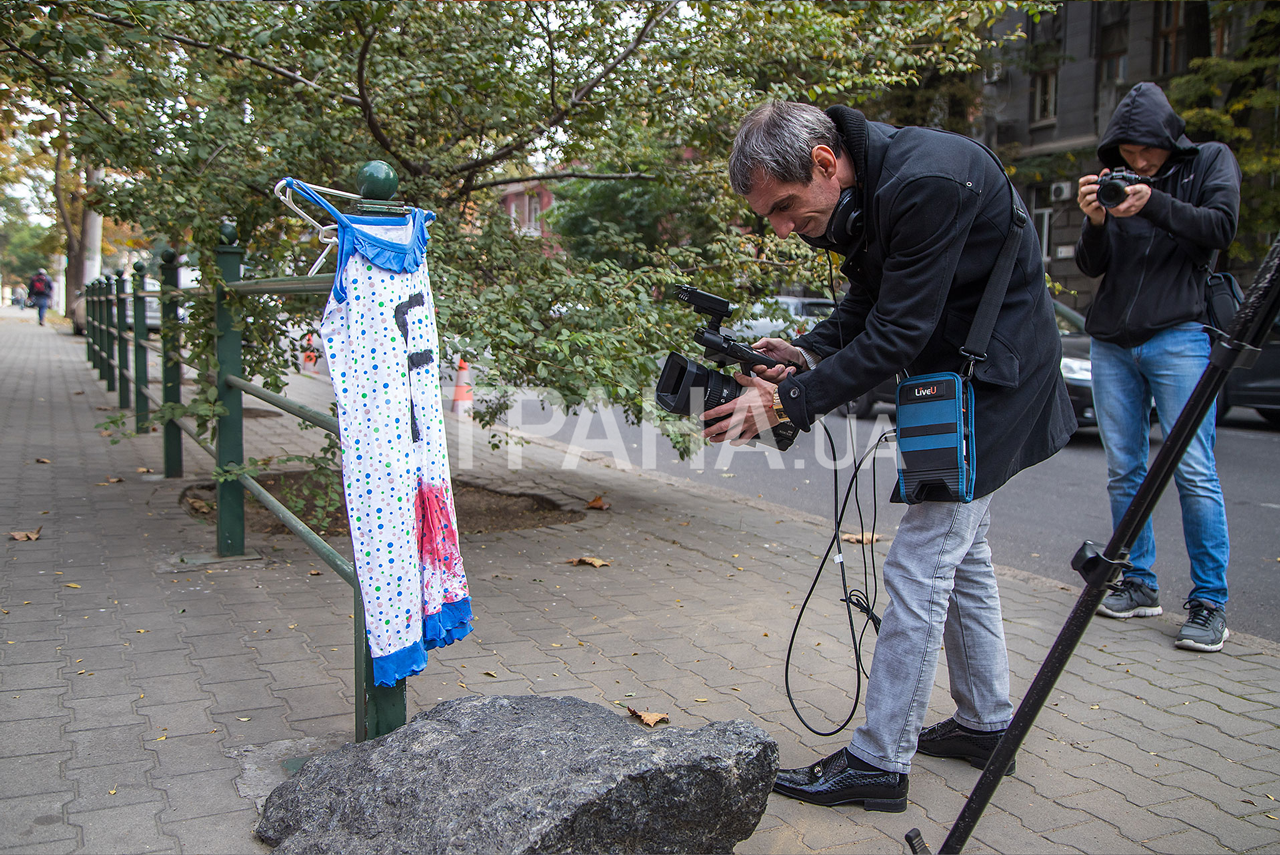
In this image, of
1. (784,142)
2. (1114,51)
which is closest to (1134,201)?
(784,142)

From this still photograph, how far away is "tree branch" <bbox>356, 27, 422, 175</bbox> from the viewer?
4387 mm

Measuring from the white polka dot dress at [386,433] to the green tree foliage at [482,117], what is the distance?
1.69 metres

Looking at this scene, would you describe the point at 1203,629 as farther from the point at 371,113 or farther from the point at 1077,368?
the point at 1077,368

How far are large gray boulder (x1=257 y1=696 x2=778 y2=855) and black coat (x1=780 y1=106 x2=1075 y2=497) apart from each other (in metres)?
0.83

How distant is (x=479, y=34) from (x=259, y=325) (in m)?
1.79

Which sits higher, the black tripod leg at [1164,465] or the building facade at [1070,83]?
the building facade at [1070,83]

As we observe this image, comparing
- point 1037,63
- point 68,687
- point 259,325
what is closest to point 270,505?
point 68,687

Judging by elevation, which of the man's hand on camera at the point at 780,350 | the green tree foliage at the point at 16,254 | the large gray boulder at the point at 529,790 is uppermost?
the green tree foliage at the point at 16,254

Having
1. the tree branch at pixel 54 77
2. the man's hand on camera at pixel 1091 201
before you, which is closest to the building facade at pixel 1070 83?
the man's hand on camera at pixel 1091 201

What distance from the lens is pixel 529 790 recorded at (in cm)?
208

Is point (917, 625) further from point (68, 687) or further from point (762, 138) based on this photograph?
point (68, 687)

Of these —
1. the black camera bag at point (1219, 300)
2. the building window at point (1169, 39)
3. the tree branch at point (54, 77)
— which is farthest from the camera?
the building window at point (1169, 39)

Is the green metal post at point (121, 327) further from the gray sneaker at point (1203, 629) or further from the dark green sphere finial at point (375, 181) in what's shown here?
the gray sneaker at point (1203, 629)

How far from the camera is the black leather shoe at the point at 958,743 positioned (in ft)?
9.45
